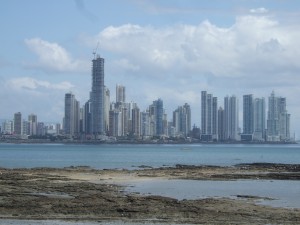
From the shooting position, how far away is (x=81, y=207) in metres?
26.8

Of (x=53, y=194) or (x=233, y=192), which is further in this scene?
(x=233, y=192)

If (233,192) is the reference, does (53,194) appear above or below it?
above

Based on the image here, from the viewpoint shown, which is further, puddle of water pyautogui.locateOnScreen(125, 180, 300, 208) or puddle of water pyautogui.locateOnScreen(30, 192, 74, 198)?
puddle of water pyautogui.locateOnScreen(125, 180, 300, 208)

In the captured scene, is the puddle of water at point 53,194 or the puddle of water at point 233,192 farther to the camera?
the puddle of water at point 233,192

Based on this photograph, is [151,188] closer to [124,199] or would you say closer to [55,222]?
[124,199]

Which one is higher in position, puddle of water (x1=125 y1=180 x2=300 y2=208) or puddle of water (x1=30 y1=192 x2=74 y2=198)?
puddle of water (x1=30 y1=192 x2=74 y2=198)

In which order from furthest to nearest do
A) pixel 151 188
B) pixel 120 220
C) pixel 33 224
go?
pixel 151 188, pixel 120 220, pixel 33 224

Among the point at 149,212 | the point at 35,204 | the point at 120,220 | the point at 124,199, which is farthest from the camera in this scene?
the point at 124,199

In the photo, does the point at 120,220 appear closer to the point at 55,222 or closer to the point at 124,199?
the point at 55,222

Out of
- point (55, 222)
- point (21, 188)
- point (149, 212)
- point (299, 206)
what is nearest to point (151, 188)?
point (21, 188)

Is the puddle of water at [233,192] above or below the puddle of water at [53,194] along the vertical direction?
below

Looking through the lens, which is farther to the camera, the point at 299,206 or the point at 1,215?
the point at 299,206

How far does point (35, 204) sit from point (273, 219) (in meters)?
10.7

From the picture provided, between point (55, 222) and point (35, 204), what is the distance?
4924 millimetres
